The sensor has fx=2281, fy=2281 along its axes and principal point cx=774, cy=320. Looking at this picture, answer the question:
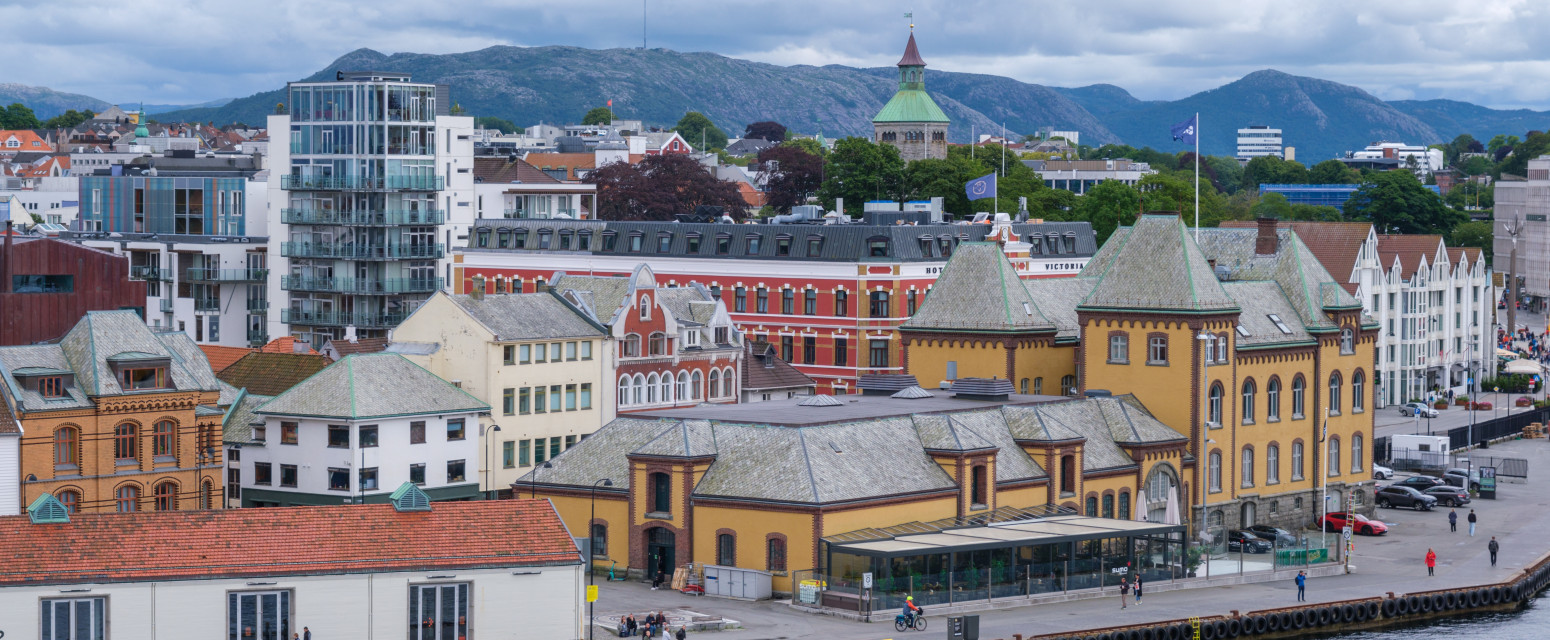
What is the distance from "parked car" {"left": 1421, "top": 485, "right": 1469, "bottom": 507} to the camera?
398ft

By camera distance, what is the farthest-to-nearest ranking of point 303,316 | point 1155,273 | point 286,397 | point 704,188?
point 704,188, point 303,316, point 1155,273, point 286,397

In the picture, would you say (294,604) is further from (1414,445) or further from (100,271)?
(1414,445)

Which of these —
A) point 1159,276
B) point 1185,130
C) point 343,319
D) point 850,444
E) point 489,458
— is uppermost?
point 1185,130

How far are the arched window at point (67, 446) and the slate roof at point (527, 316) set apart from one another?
2250cm

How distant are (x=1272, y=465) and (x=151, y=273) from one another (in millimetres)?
78627

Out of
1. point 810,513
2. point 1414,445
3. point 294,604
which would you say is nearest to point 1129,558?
point 810,513

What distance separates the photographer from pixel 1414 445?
13400cm

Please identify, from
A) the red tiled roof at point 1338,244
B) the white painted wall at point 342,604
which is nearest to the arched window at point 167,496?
the white painted wall at point 342,604

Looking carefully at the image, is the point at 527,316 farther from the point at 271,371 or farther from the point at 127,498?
the point at 127,498

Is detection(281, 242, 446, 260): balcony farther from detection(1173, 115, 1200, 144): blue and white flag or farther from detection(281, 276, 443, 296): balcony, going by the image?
detection(1173, 115, 1200, 144): blue and white flag

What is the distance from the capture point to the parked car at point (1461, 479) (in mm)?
126750

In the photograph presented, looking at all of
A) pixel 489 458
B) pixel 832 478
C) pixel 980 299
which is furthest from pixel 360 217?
pixel 832 478

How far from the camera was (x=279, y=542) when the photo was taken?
74625 millimetres

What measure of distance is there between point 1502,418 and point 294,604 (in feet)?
344
